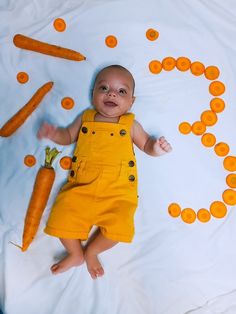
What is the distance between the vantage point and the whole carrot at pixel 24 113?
59.2 inches

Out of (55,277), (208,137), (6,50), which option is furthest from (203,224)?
(6,50)

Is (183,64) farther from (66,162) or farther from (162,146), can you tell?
(66,162)

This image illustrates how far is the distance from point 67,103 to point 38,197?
1.24ft

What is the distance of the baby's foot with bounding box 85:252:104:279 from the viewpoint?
1.42 m

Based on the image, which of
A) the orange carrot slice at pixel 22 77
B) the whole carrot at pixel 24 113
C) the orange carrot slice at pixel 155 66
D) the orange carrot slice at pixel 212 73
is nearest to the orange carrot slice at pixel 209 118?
the orange carrot slice at pixel 212 73

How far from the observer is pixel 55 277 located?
4.75 feet

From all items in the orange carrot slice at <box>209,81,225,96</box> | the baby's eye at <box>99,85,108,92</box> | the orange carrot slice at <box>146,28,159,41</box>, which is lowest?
the baby's eye at <box>99,85,108,92</box>

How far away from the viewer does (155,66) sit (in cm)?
154

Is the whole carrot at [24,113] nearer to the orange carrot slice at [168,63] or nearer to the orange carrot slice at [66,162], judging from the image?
the orange carrot slice at [66,162]

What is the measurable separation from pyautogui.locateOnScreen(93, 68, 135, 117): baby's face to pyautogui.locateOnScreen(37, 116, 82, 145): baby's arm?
5.2 inches

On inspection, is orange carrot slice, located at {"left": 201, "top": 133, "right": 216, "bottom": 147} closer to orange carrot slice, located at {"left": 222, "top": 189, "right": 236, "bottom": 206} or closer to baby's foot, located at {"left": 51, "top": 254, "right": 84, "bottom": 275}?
orange carrot slice, located at {"left": 222, "top": 189, "right": 236, "bottom": 206}

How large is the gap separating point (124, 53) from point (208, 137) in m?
0.46

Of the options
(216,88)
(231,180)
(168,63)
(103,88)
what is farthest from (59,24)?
(231,180)

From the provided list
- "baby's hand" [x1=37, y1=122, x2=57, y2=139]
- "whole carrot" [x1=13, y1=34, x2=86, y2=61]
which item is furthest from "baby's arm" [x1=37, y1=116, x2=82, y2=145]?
"whole carrot" [x1=13, y1=34, x2=86, y2=61]
